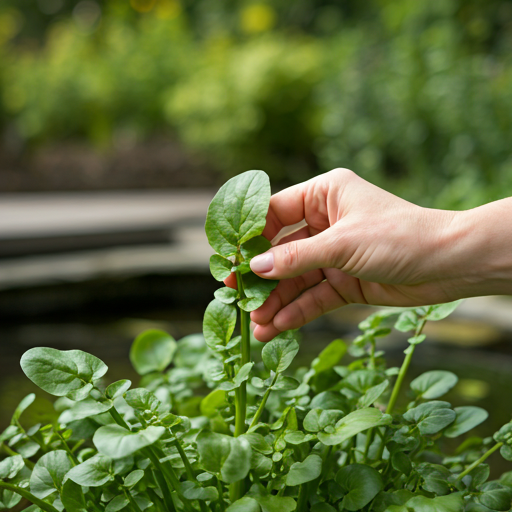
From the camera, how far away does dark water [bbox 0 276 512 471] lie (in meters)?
1.58

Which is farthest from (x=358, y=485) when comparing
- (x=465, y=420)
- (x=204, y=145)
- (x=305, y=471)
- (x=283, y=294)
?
(x=204, y=145)

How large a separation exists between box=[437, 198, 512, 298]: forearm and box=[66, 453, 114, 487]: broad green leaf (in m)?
A: 0.49

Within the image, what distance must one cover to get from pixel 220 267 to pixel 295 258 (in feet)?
0.32

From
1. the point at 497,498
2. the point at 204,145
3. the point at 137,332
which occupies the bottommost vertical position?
the point at 137,332

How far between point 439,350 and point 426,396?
4.62ft

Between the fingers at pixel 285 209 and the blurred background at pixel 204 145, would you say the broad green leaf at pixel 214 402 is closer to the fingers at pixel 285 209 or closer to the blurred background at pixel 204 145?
the fingers at pixel 285 209

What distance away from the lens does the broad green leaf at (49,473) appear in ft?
2.06

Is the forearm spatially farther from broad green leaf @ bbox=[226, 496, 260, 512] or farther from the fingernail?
broad green leaf @ bbox=[226, 496, 260, 512]

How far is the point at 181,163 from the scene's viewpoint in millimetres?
6887

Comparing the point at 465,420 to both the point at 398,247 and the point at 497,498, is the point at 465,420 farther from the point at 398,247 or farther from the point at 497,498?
the point at 398,247

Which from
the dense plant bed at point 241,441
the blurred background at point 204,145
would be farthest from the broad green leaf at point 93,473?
the blurred background at point 204,145

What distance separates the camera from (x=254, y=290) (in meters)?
0.66

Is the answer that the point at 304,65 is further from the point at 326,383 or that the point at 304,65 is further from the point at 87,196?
the point at 326,383

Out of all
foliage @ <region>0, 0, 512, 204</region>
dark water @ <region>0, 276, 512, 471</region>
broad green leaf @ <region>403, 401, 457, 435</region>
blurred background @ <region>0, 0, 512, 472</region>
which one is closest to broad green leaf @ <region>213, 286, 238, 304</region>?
broad green leaf @ <region>403, 401, 457, 435</region>
